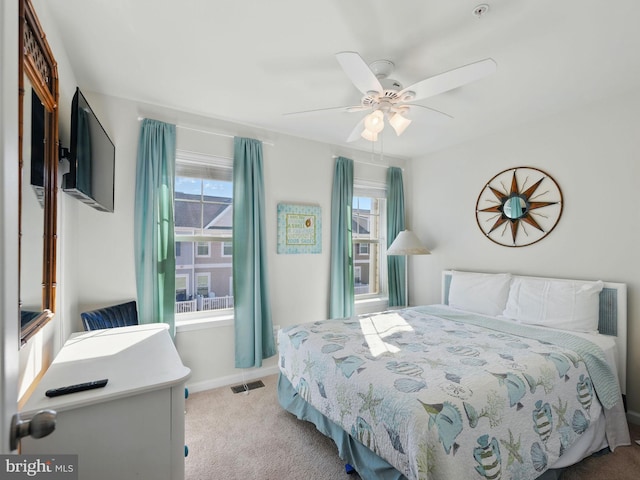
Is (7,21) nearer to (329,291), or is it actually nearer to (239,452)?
(239,452)

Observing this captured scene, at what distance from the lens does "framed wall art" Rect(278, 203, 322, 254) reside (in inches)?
137

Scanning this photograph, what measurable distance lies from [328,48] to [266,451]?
2623 mm

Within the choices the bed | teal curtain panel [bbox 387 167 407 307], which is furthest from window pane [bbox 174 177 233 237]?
teal curtain panel [bbox 387 167 407 307]

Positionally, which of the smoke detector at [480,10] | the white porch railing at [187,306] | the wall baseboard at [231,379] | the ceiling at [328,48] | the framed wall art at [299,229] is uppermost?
the ceiling at [328,48]

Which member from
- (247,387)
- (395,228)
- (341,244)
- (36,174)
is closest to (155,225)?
(36,174)

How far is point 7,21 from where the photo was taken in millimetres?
689

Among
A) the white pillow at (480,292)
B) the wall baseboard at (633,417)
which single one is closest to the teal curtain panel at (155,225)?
the white pillow at (480,292)

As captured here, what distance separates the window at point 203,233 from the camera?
3.09 metres

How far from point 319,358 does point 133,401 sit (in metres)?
1.16

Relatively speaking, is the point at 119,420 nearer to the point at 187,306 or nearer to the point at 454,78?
the point at 187,306

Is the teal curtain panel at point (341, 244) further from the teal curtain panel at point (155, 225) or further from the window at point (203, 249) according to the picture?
the teal curtain panel at point (155, 225)

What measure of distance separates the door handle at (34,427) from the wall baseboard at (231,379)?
8.19 ft

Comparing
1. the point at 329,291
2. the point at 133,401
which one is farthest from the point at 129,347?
the point at 329,291

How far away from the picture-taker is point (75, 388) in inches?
44.5
